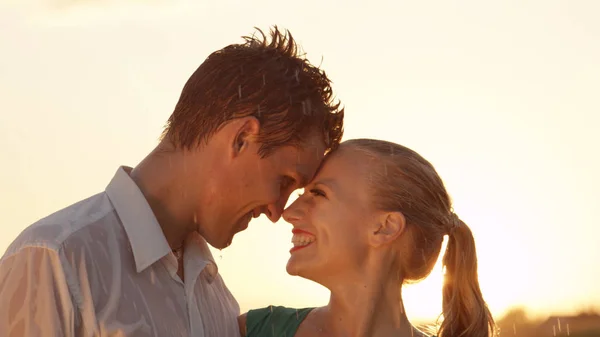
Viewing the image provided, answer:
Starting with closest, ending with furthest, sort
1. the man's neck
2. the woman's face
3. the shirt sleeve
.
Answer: the shirt sleeve → the man's neck → the woman's face

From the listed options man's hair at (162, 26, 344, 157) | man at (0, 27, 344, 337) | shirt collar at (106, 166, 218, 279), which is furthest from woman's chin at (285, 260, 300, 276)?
shirt collar at (106, 166, 218, 279)

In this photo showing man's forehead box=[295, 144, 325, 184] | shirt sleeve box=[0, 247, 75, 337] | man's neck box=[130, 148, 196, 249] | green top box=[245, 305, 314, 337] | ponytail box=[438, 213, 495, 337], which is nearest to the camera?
shirt sleeve box=[0, 247, 75, 337]

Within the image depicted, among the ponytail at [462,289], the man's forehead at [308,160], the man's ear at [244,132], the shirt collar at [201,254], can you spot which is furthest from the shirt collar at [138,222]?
the ponytail at [462,289]

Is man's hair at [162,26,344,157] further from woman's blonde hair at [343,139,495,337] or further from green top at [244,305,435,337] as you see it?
green top at [244,305,435,337]

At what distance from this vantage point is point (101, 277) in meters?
3.77

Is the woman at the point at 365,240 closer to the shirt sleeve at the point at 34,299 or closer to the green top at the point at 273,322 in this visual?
the green top at the point at 273,322

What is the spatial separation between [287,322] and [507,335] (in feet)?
5.71

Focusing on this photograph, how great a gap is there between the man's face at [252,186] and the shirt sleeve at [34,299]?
3.30 feet

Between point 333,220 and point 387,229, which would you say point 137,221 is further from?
point 387,229

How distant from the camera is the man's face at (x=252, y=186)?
4438 millimetres

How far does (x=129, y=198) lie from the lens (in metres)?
4.08

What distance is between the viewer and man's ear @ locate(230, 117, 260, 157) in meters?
4.41

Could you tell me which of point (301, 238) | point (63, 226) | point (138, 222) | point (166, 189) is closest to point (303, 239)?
point (301, 238)

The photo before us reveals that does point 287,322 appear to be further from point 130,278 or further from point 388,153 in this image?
point 130,278
